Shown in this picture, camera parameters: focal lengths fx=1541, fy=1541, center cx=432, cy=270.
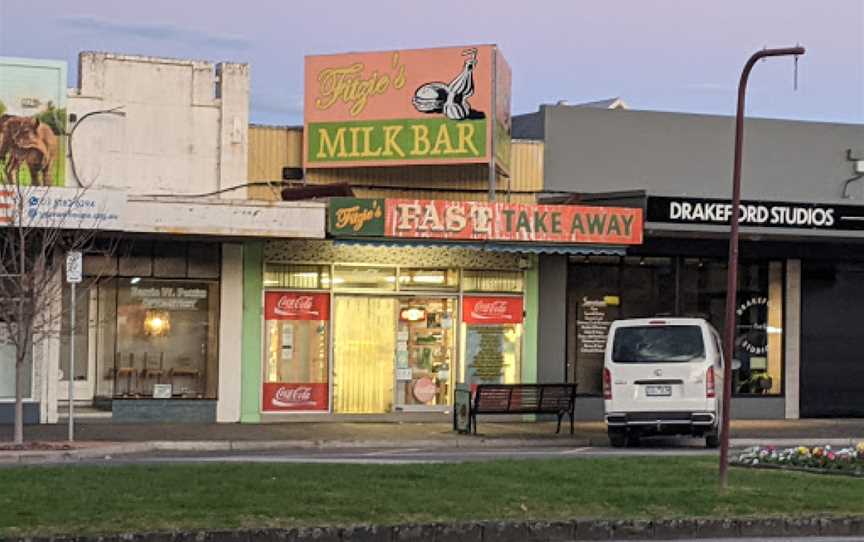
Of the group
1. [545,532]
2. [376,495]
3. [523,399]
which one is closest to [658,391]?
[523,399]

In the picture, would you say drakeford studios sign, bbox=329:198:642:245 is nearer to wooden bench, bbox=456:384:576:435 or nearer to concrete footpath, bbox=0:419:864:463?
wooden bench, bbox=456:384:576:435

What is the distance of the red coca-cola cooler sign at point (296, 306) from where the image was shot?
29.0 m

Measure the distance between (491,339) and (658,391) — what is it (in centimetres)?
671

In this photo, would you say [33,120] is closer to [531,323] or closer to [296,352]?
[296,352]

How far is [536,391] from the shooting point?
2719 centimetres

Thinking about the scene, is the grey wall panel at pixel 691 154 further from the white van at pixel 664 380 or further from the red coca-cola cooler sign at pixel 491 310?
the white van at pixel 664 380

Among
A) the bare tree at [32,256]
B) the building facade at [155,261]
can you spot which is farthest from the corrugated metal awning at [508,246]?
the bare tree at [32,256]

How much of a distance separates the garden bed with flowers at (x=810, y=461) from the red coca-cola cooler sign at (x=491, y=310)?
11163 millimetres

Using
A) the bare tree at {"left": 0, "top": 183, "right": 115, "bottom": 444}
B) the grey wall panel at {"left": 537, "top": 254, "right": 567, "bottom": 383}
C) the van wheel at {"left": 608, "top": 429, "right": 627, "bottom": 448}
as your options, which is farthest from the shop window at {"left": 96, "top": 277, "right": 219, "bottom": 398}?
the van wheel at {"left": 608, "top": 429, "right": 627, "bottom": 448}

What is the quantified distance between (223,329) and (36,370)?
11.3ft

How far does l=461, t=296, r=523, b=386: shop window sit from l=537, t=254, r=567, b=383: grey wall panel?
20.3 inches

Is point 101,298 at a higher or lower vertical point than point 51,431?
higher

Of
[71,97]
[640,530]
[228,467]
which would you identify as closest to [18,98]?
[71,97]

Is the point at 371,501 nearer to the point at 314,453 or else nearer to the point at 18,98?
the point at 314,453
